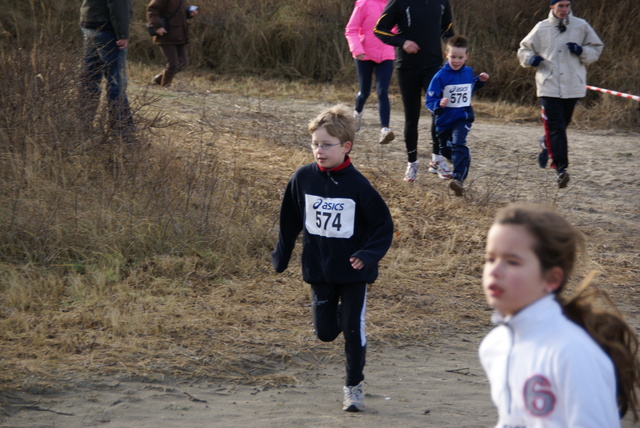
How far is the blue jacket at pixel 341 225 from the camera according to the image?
4.12 m

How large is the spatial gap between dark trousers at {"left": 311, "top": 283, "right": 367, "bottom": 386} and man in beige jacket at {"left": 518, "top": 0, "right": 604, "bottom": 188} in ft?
16.6

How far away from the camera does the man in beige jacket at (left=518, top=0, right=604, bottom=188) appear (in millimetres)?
8508

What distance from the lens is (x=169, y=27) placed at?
43.7 ft

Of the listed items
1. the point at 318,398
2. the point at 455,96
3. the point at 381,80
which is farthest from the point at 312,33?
the point at 318,398

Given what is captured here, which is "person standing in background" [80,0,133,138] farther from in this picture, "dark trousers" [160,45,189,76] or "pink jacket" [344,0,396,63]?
"dark trousers" [160,45,189,76]

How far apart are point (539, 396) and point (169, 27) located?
12.0 meters

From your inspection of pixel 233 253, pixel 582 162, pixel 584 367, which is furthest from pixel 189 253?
pixel 582 162

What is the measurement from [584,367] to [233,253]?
15.3 ft

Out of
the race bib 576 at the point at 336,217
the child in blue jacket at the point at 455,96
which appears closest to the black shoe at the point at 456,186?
the child in blue jacket at the point at 455,96

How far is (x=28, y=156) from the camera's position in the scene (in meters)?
6.88

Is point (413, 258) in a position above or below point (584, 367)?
below

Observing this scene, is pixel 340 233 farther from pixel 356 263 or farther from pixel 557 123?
pixel 557 123

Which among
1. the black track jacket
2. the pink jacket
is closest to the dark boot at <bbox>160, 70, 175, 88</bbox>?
the pink jacket

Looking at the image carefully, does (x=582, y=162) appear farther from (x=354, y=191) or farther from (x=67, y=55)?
(x=354, y=191)
